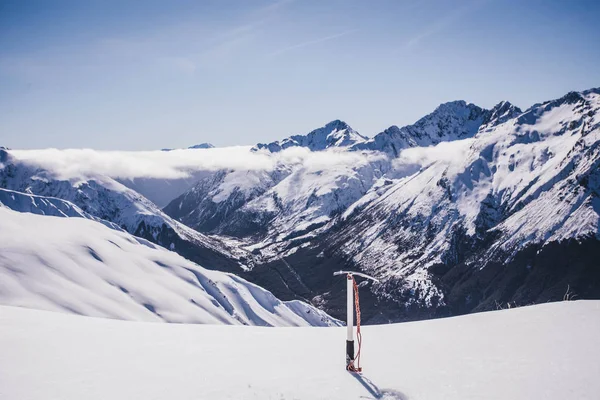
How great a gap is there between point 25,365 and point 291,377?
28.2 feet

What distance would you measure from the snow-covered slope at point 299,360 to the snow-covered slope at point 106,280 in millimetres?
43732

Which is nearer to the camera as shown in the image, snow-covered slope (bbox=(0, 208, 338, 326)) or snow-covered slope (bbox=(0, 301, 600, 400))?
snow-covered slope (bbox=(0, 301, 600, 400))

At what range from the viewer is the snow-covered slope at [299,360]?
14.3m

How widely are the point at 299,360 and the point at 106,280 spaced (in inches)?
2849

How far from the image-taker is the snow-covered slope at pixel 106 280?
6231cm

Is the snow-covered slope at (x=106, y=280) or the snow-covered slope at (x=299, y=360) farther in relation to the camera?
the snow-covered slope at (x=106, y=280)

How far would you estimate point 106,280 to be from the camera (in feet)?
266

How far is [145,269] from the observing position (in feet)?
342

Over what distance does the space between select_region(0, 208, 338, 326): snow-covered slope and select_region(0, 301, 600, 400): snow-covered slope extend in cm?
4373

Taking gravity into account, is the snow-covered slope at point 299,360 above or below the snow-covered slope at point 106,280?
above

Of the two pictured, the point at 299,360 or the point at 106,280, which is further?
the point at 106,280

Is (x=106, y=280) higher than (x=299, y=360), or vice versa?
(x=299, y=360)

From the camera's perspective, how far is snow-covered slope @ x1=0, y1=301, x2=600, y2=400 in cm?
1429

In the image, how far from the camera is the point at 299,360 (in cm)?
1731
